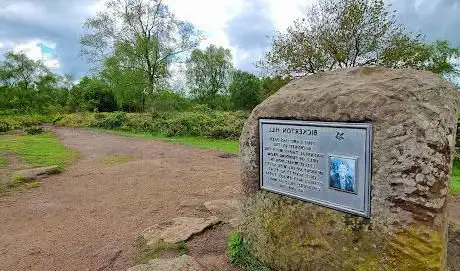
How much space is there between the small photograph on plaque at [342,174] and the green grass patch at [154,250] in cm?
199

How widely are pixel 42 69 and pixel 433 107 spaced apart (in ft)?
150

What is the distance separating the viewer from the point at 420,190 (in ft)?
8.29

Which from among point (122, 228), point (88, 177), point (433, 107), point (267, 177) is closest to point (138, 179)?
point (88, 177)

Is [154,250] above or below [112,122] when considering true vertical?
below

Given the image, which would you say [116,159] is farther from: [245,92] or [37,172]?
[245,92]

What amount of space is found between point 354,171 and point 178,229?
2.67 m

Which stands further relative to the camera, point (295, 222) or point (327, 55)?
point (327, 55)

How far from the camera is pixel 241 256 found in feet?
12.6

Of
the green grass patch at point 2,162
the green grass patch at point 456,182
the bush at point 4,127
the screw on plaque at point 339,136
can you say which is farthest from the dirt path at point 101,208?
the bush at point 4,127

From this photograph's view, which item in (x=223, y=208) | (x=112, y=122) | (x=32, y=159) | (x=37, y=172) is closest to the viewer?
(x=223, y=208)

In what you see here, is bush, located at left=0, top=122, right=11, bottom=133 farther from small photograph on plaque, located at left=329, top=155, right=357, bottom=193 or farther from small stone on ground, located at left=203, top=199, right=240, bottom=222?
small photograph on plaque, located at left=329, top=155, right=357, bottom=193

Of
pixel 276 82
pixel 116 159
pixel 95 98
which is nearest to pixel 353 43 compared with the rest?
pixel 276 82

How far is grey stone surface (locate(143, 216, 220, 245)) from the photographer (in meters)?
4.40

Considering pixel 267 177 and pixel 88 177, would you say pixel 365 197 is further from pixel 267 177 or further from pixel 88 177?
pixel 88 177
